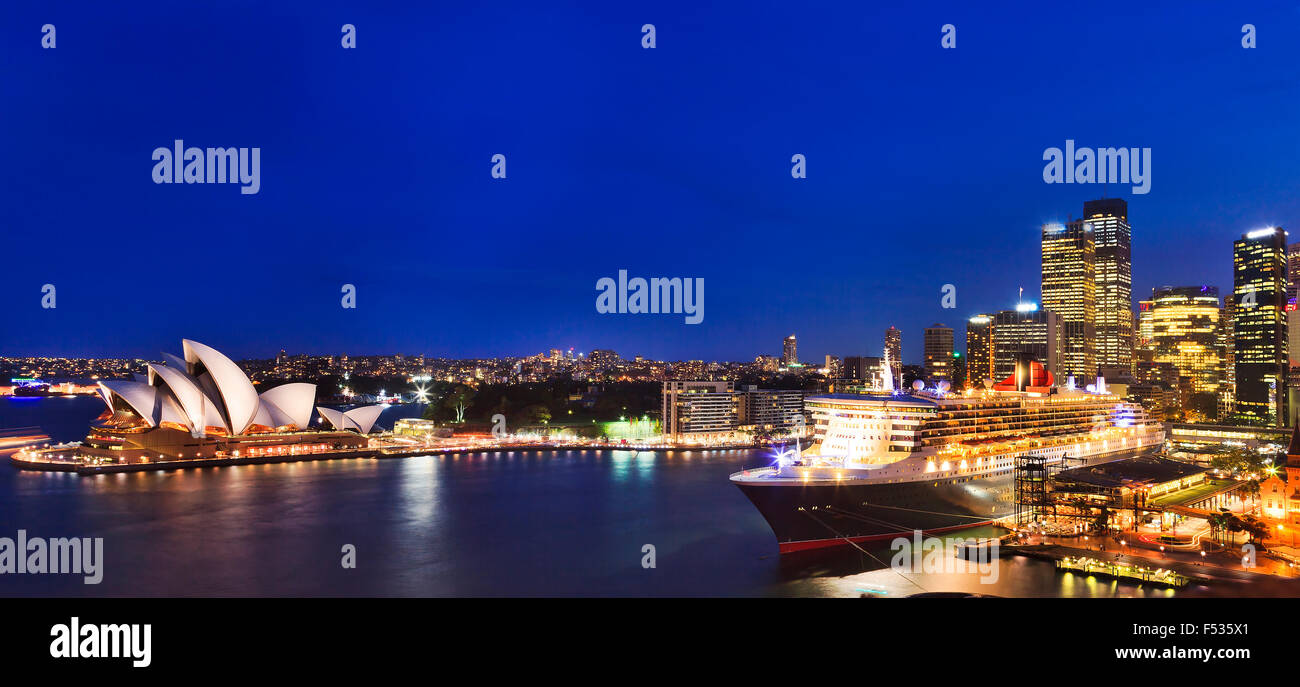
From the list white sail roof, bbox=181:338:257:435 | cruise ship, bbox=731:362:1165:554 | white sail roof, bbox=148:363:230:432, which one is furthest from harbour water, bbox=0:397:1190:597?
white sail roof, bbox=181:338:257:435

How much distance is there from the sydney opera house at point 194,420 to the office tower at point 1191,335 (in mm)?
53456

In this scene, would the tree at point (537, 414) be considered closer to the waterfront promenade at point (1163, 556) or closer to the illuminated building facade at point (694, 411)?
the illuminated building facade at point (694, 411)

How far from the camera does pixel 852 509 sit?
1162 centimetres

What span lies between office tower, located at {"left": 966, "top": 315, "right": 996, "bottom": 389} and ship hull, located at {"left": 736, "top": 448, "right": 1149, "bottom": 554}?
50.4m

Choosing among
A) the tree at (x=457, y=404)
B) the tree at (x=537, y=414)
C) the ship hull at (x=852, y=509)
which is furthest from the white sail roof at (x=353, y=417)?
the ship hull at (x=852, y=509)

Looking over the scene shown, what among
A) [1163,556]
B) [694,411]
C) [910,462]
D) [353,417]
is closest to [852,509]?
[910,462]

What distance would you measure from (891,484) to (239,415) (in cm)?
2271

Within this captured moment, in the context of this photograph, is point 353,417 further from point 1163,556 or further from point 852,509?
point 1163,556

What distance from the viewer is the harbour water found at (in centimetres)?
1031

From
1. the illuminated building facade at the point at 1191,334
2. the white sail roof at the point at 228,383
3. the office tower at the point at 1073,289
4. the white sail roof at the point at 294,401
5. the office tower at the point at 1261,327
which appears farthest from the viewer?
the office tower at the point at 1073,289

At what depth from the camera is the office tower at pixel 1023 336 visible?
57.4 meters

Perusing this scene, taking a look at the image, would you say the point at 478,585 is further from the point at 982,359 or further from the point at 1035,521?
the point at 982,359

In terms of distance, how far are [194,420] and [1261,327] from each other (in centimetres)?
5237
